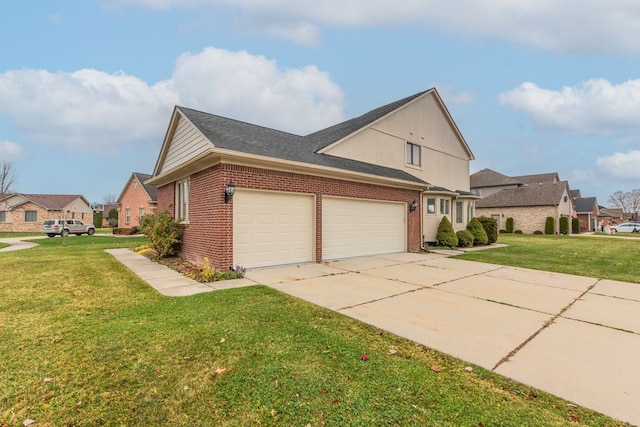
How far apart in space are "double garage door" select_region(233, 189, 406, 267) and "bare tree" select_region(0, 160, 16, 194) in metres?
52.0

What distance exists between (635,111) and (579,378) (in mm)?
33394

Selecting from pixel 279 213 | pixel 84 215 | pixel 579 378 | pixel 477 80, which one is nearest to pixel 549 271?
pixel 579 378

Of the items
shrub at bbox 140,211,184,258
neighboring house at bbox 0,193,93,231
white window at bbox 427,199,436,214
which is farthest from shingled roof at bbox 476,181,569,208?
neighboring house at bbox 0,193,93,231

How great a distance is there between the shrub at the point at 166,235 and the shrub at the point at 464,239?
43.3ft

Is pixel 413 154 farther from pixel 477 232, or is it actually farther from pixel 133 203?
pixel 133 203

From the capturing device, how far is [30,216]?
35.8 meters

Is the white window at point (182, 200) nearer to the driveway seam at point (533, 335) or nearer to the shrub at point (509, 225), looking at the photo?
the driveway seam at point (533, 335)

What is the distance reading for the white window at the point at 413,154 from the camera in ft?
52.3

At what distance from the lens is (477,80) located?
1712cm

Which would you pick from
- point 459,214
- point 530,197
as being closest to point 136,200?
point 459,214

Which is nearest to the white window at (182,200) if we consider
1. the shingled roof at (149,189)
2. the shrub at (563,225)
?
the shingled roof at (149,189)

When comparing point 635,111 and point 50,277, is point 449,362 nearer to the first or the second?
point 50,277

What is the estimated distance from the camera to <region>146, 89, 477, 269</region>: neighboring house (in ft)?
26.1

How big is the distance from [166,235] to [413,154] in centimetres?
1260
